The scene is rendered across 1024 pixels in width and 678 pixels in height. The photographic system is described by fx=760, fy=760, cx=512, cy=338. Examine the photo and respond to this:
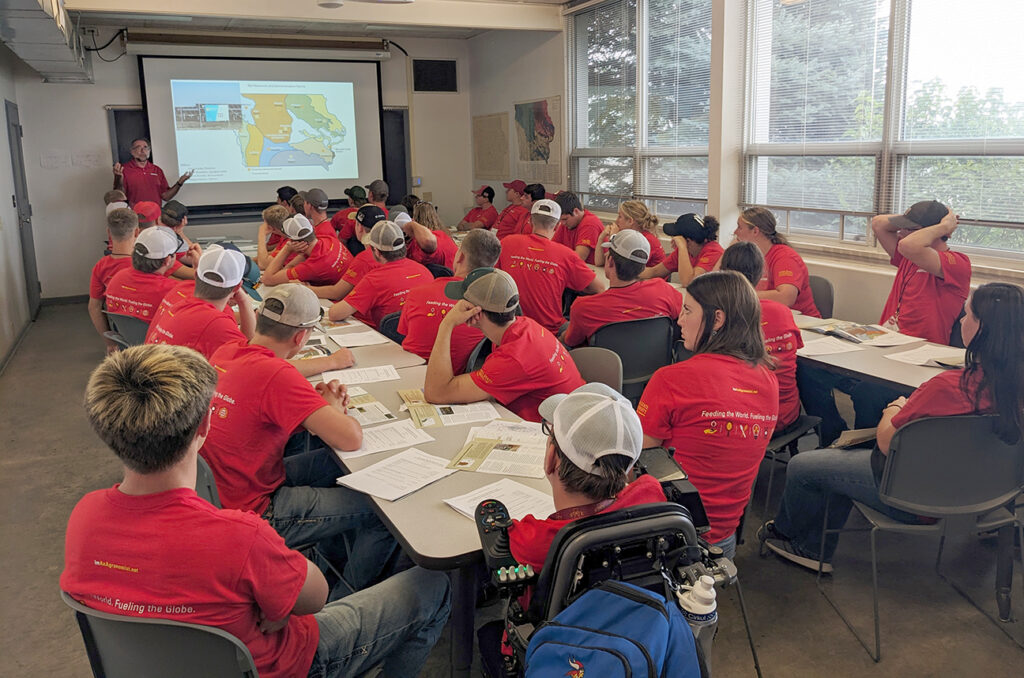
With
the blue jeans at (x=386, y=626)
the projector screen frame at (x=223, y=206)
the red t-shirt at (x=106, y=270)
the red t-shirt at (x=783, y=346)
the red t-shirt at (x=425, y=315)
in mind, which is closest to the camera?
the blue jeans at (x=386, y=626)

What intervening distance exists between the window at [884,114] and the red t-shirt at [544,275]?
2.11m

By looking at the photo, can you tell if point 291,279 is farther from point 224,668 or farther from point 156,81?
point 156,81

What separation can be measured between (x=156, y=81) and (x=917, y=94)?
28.5 ft

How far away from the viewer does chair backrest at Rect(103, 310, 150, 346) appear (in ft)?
14.2

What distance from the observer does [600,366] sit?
3.17 meters

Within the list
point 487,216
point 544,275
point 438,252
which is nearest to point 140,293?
point 438,252

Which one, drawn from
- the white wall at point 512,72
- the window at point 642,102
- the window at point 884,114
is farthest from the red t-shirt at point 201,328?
the white wall at point 512,72

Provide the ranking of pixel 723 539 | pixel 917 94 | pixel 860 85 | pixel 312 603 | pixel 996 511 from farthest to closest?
pixel 860 85
pixel 917 94
pixel 996 511
pixel 723 539
pixel 312 603

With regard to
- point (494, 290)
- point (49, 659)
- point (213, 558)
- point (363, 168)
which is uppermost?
point (363, 168)

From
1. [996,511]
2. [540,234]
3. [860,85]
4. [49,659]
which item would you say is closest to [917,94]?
[860,85]

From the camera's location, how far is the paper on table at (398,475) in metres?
2.21

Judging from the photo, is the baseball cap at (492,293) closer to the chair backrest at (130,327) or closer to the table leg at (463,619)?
the table leg at (463,619)

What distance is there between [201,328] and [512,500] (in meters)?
1.79

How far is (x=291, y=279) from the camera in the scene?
18.4 ft
